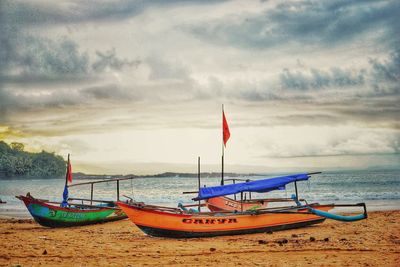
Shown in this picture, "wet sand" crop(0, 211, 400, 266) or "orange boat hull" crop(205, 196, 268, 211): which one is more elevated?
"orange boat hull" crop(205, 196, 268, 211)

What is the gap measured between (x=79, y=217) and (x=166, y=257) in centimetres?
1143

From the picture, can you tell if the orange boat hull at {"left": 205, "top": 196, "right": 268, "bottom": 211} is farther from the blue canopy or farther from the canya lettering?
the canya lettering

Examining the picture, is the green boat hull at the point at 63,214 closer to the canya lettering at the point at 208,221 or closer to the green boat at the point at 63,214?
the green boat at the point at 63,214

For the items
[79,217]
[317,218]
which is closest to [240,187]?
[317,218]

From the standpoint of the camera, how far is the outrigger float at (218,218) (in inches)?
619

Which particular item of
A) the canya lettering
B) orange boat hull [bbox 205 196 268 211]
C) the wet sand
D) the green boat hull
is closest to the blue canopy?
the canya lettering

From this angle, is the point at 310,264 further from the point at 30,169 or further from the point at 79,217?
the point at 30,169

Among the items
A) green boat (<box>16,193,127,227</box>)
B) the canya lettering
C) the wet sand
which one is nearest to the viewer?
the wet sand

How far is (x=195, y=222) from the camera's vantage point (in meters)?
15.9

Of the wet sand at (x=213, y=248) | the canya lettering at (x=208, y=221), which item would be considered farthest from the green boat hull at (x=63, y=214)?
the canya lettering at (x=208, y=221)

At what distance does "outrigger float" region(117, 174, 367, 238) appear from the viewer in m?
15.7

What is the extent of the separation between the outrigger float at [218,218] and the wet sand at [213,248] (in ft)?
1.24

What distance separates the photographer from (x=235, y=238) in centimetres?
1586

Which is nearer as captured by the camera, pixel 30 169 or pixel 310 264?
pixel 310 264
